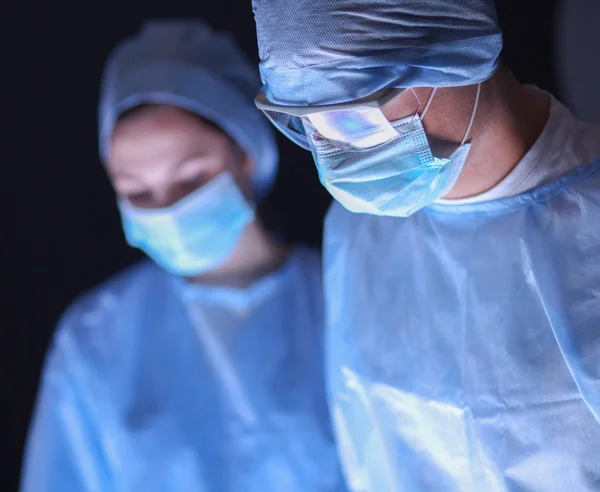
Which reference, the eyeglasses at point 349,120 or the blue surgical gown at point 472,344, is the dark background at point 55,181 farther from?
the eyeglasses at point 349,120

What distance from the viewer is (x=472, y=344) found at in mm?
1081

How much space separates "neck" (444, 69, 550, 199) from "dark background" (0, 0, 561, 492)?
86 cm

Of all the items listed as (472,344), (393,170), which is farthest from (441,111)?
(472,344)

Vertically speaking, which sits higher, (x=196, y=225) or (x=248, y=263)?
(x=196, y=225)

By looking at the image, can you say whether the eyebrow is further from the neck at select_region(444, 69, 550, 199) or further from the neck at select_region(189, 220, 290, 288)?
the neck at select_region(444, 69, 550, 199)

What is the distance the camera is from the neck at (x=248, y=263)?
1.68m

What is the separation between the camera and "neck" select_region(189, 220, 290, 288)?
1.68 meters

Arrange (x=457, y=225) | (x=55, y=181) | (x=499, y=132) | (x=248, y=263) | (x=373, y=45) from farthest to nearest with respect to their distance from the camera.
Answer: (x=55, y=181), (x=248, y=263), (x=457, y=225), (x=499, y=132), (x=373, y=45)

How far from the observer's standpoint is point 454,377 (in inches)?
43.2

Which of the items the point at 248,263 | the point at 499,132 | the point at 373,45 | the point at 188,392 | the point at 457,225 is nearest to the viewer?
the point at 373,45

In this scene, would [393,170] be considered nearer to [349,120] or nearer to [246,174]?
[349,120]

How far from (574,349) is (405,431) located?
33 cm

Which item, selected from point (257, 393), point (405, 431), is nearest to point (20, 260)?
point (257, 393)

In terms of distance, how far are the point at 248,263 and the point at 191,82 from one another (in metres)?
0.45
